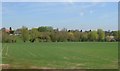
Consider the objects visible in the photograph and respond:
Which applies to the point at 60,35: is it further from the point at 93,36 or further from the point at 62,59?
the point at 62,59

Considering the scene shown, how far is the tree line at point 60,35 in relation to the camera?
221ft

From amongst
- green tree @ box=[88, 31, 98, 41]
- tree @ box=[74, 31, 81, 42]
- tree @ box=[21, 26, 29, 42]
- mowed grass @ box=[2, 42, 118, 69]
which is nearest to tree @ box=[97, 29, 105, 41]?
green tree @ box=[88, 31, 98, 41]

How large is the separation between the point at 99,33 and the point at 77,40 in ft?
21.2

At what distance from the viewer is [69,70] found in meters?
13.4

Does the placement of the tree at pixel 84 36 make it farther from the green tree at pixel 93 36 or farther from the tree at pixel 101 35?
the tree at pixel 101 35

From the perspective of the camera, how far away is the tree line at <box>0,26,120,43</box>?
67.4m

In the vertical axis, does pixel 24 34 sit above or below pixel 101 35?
above

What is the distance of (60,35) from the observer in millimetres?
72750

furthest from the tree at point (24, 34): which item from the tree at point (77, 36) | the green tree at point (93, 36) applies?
the green tree at point (93, 36)

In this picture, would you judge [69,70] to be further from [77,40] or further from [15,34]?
[77,40]

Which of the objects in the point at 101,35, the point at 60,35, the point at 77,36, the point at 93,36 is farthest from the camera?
the point at 101,35

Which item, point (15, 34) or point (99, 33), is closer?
point (15, 34)

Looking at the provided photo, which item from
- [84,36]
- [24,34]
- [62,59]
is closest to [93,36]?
[84,36]

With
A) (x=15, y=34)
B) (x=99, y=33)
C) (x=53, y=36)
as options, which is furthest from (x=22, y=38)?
(x=99, y=33)
